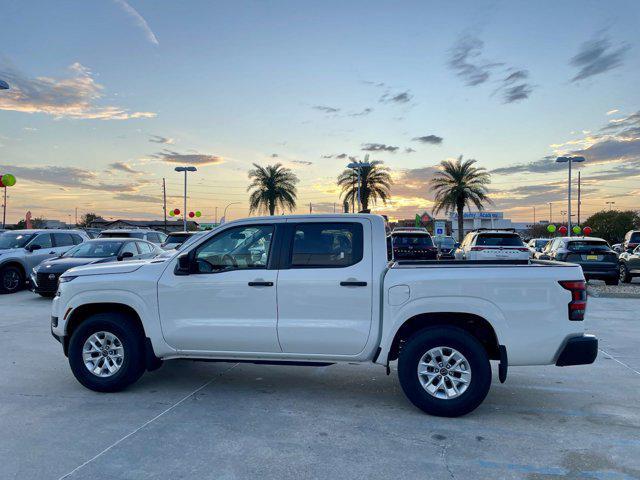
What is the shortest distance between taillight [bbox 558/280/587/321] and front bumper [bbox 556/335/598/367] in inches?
8.0

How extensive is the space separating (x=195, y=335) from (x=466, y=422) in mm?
2744

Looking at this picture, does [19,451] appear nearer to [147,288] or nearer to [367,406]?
[147,288]

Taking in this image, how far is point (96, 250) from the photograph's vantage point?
532 inches

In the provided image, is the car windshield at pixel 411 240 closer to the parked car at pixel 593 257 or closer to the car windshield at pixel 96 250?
the parked car at pixel 593 257

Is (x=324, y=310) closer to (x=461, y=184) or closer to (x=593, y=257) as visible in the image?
(x=593, y=257)

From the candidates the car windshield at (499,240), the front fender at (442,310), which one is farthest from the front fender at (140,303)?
the car windshield at (499,240)

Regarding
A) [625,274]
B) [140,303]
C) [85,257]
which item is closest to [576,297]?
[140,303]

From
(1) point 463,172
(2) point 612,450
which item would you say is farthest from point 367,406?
(1) point 463,172

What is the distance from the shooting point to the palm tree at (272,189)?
37969 millimetres

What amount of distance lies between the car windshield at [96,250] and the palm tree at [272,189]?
24659mm

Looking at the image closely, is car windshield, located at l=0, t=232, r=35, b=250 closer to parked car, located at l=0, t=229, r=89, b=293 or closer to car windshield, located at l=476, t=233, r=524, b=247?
A: parked car, located at l=0, t=229, r=89, b=293

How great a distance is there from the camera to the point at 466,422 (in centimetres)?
470

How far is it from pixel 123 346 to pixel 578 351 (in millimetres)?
4441

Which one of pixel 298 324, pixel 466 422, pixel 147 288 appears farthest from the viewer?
pixel 147 288
